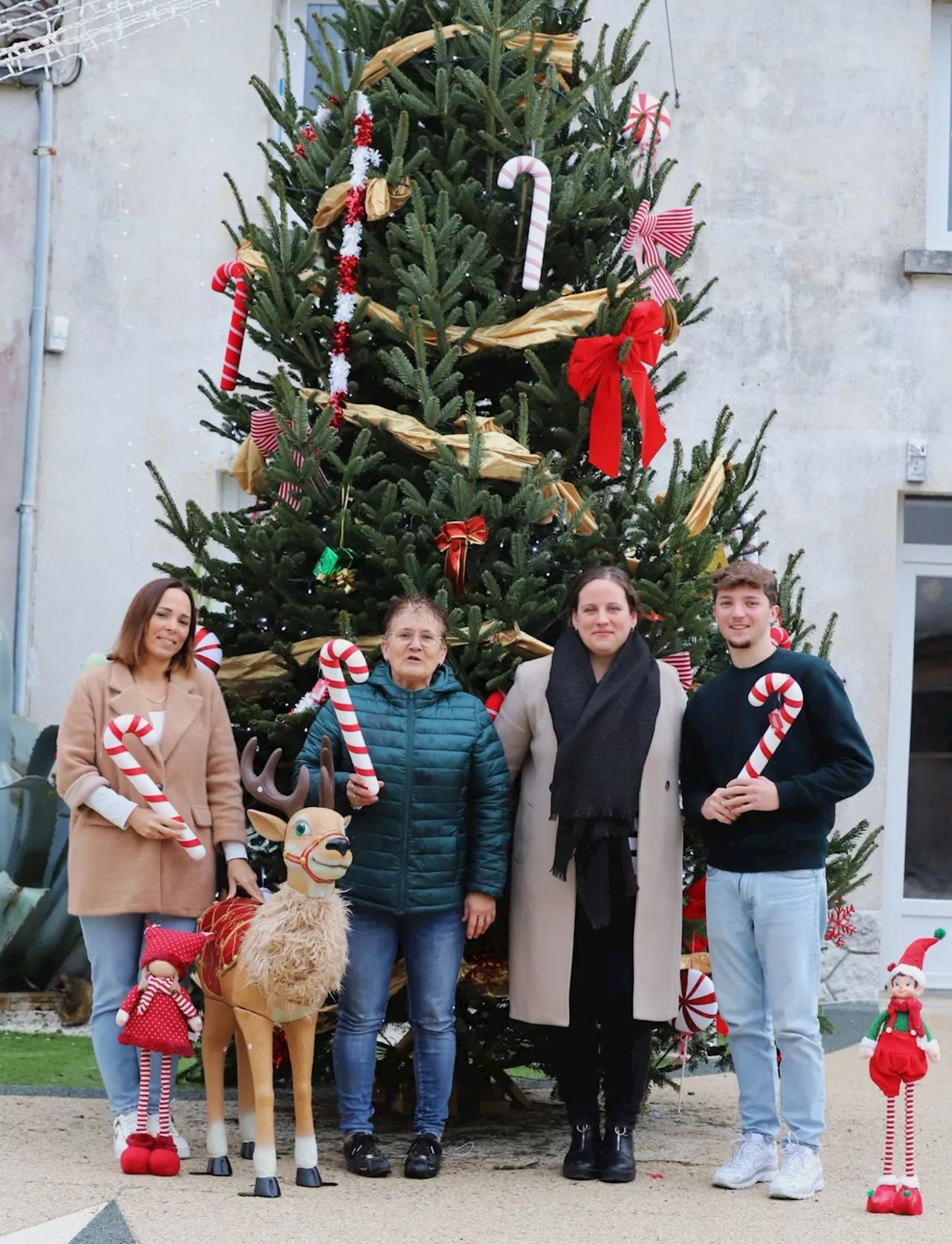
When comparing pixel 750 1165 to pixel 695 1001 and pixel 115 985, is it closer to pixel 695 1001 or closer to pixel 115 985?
pixel 695 1001

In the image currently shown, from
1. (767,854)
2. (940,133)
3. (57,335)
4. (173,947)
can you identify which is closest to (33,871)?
(57,335)

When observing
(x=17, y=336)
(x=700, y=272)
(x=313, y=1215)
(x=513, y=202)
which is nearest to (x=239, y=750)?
(x=313, y=1215)

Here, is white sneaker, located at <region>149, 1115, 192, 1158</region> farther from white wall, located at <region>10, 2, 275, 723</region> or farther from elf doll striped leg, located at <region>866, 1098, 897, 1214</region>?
white wall, located at <region>10, 2, 275, 723</region>

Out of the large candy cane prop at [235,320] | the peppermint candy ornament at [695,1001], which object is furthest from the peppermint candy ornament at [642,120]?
the peppermint candy ornament at [695,1001]

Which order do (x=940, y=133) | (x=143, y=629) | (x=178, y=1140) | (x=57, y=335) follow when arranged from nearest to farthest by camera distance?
(x=178, y=1140), (x=143, y=629), (x=57, y=335), (x=940, y=133)

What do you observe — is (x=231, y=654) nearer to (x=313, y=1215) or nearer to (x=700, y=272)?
(x=313, y=1215)

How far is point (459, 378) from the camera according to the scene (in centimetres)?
530

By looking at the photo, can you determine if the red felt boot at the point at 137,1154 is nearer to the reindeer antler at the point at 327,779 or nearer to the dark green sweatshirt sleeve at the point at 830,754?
the reindeer antler at the point at 327,779

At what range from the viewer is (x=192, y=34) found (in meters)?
8.98

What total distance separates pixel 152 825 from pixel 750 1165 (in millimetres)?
2047

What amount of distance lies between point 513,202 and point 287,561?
5.11 feet

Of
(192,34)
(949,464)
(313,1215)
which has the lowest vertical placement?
(313,1215)

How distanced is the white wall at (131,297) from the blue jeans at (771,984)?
485 cm

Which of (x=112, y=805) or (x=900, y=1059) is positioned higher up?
(x=112, y=805)
